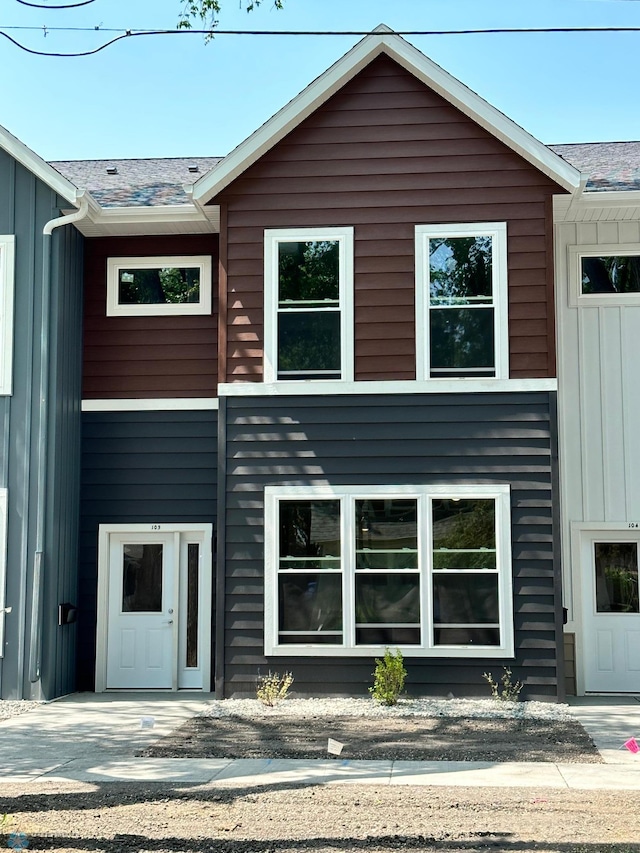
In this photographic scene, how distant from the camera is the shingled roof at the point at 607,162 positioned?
12.1 metres

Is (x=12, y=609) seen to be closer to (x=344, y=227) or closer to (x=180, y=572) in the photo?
(x=180, y=572)

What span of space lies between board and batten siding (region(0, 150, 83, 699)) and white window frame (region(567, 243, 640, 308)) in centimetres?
645

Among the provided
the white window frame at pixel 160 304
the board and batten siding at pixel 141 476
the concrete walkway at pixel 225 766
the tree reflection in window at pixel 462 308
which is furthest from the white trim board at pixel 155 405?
the concrete walkway at pixel 225 766

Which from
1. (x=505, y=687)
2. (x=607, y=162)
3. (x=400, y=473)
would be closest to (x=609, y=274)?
(x=607, y=162)

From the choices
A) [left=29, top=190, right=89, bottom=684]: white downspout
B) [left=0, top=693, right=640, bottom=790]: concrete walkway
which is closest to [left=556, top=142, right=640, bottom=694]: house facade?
[left=0, top=693, right=640, bottom=790]: concrete walkway

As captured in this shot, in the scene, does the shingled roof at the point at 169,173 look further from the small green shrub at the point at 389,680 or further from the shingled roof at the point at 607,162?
the small green shrub at the point at 389,680

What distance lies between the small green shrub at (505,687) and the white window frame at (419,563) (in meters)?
0.22

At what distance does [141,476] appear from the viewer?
1249cm

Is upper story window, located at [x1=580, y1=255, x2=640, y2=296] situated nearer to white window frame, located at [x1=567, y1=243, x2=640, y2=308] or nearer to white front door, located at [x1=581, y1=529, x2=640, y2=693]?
white window frame, located at [x1=567, y1=243, x2=640, y2=308]

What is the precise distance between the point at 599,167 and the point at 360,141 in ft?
12.2

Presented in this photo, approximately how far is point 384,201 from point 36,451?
5137 millimetres

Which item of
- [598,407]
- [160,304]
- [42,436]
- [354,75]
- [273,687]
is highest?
[354,75]

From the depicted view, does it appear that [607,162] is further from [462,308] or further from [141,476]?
[141,476]

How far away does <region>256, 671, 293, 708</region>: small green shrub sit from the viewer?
10828mm
